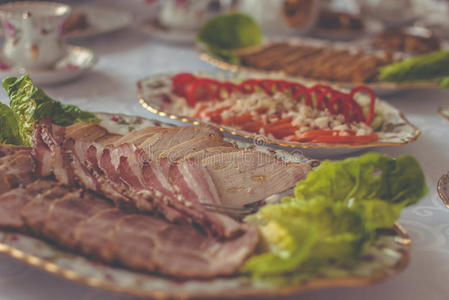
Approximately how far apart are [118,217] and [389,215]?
26.0 inches

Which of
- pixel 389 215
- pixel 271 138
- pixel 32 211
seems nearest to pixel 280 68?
pixel 271 138

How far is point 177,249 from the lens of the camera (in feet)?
3.34

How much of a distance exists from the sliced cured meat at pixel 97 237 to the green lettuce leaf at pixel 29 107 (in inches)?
22.8

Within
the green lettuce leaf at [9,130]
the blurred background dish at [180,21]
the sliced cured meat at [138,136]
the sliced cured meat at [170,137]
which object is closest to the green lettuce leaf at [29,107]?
the green lettuce leaf at [9,130]

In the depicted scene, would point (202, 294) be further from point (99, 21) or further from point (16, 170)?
point (99, 21)

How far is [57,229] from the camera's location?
106 centimetres

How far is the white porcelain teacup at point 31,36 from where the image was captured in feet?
7.59

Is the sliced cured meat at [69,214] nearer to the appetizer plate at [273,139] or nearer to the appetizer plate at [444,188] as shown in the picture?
the appetizer plate at [273,139]

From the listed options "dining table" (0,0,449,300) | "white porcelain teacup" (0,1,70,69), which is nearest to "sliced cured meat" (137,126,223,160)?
"dining table" (0,0,449,300)

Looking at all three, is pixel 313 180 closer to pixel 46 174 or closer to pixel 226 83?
pixel 46 174

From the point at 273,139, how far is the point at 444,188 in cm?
60

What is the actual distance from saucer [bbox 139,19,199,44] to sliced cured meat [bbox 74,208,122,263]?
2248 millimetres

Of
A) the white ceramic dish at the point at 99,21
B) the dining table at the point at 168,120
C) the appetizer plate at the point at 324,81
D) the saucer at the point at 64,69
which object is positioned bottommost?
the dining table at the point at 168,120

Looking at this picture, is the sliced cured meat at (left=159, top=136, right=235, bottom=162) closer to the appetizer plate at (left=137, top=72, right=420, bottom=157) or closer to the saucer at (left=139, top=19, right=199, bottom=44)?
the appetizer plate at (left=137, top=72, right=420, bottom=157)
